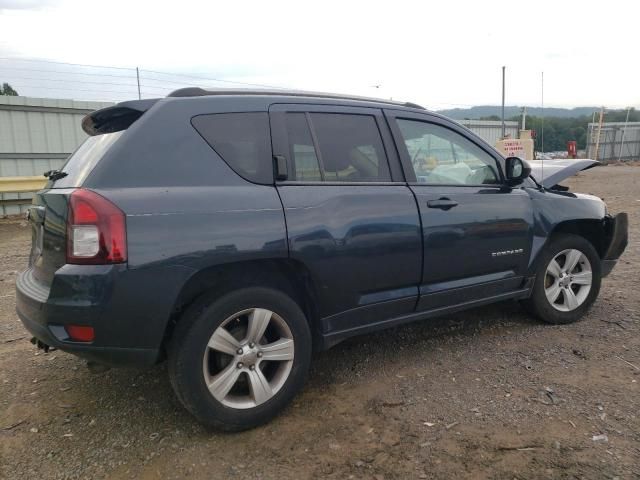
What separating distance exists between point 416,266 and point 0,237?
8.31 meters

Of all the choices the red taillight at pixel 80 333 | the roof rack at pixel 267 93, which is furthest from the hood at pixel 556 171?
the red taillight at pixel 80 333

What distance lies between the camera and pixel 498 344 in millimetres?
3947

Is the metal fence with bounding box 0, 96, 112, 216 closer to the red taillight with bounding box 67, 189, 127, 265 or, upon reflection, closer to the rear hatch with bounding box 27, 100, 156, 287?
the rear hatch with bounding box 27, 100, 156, 287

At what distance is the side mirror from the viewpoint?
3.95 metres

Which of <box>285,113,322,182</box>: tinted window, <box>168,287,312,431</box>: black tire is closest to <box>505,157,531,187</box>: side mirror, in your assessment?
<box>285,113,322,182</box>: tinted window

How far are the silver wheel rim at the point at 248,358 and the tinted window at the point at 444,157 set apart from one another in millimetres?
1490

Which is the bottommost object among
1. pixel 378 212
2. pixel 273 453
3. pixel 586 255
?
pixel 273 453

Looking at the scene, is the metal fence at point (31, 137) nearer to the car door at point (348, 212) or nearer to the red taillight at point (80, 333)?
the car door at point (348, 212)

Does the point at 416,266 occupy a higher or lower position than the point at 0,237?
higher

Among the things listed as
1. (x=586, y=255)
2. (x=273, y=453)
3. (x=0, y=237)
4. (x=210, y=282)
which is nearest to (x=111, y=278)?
(x=210, y=282)

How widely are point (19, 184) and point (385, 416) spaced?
9766 millimetres

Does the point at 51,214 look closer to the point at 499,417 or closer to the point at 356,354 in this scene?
the point at 356,354

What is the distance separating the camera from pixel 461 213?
11.7 ft

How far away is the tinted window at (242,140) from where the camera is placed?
2811mm
